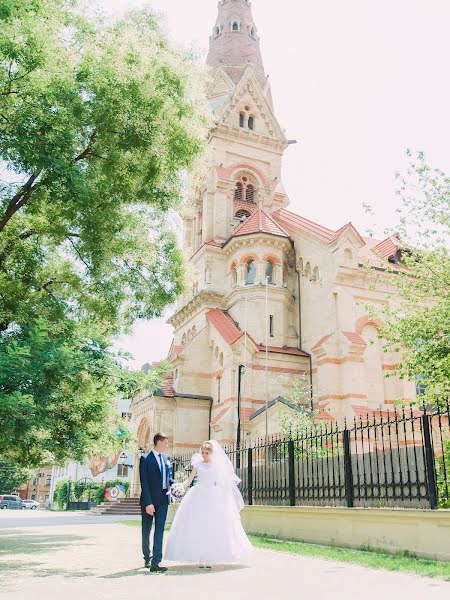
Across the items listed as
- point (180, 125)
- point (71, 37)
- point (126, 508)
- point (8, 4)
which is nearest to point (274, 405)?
point (126, 508)

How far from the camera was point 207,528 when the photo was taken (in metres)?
7.29

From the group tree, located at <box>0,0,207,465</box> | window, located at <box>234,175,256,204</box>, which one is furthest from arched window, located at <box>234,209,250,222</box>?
tree, located at <box>0,0,207,465</box>

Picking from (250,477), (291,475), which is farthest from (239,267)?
(291,475)

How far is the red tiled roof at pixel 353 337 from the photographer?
1053 inches

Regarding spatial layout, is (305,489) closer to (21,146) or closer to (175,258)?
(175,258)

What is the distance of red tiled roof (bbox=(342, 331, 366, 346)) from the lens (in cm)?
2673

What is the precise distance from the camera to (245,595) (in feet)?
17.3

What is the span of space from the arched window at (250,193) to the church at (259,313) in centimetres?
10

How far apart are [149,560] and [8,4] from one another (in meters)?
9.10

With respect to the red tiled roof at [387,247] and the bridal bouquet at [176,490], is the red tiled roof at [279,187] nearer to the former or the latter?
the red tiled roof at [387,247]

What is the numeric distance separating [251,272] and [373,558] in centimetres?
2450

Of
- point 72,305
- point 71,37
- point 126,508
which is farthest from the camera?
point 126,508

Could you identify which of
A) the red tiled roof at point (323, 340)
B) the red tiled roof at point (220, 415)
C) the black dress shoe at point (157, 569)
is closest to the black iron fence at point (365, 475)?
the black dress shoe at point (157, 569)

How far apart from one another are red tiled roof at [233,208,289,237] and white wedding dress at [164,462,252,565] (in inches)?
961
